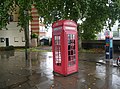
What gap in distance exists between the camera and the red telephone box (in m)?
7.59

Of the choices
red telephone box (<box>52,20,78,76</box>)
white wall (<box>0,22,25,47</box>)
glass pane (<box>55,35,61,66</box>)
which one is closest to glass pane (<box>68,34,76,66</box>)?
red telephone box (<box>52,20,78,76</box>)

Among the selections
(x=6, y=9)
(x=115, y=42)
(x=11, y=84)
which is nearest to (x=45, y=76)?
(x=11, y=84)

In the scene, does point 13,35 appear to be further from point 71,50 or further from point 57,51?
point 71,50

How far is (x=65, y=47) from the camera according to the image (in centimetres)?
760

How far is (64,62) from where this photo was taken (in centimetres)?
769

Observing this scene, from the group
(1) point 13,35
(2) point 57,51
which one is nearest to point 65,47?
Result: (2) point 57,51

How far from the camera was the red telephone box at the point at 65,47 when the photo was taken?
7.59m

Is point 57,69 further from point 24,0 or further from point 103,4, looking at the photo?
point 103,4

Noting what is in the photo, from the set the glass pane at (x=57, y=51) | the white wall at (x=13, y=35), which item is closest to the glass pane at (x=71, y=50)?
the glass pane at (x=57, y=51)

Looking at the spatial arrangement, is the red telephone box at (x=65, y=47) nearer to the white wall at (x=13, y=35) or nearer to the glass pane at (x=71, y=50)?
the glass pane at (x=71, y=50)

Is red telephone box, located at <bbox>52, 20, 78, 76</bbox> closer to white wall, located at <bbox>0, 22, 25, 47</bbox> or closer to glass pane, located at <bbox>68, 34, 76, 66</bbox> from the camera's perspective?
glass pane, located at <bbox>68, 34, 76, 66</bbox>

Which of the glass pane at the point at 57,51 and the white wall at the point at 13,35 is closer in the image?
the glass pane at the point at 57,51

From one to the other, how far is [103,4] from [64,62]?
32.8 feet

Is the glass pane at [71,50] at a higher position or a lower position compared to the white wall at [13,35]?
lower
